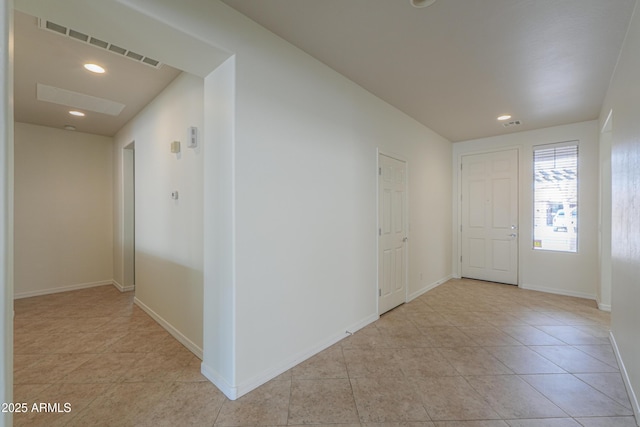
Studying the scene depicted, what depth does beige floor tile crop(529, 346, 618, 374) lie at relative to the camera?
7.39ft

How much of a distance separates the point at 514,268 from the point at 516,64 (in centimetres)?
362

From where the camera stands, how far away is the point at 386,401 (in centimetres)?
188

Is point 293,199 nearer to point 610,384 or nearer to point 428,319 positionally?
point 428,319

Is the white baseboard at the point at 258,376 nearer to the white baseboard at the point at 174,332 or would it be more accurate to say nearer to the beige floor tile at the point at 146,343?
the white baseboard at the point at 174,332

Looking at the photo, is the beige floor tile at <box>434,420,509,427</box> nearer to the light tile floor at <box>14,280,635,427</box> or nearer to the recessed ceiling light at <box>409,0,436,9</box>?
the light tile floor at <box>14,280,635,427</box>

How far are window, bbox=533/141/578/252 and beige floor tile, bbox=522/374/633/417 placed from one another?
10.1ft

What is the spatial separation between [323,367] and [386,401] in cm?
59

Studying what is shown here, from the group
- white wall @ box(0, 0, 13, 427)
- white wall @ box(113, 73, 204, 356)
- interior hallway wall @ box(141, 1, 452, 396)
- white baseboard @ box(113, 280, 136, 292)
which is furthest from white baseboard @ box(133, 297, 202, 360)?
white wall @ box(0, 0, 13, 427)

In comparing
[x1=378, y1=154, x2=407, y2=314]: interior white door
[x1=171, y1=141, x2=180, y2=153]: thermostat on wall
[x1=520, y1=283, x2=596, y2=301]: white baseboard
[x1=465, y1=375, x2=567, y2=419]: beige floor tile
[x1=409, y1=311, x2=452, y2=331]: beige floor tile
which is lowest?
[x1=409, y1=311, x2=452, y2=331]: beige floor tile

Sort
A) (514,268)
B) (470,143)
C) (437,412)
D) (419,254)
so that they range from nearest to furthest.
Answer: (437,412)
(419,254)
(514,268)
(470,143)

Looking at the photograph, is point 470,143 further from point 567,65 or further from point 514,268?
point 567,65

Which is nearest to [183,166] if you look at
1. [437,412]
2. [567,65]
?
[437,412]

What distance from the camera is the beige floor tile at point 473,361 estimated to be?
2229 mm

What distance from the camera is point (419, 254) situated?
430 centimetres
